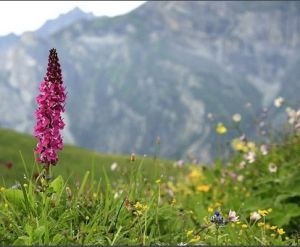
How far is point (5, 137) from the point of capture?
109ft

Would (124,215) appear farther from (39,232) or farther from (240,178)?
(240,178)

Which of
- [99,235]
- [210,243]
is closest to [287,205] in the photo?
[210,243]

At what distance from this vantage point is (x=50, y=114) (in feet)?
14.1

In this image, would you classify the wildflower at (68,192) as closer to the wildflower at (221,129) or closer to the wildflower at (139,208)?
the wildflower at (139,208)

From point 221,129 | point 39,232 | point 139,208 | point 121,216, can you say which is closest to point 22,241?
point 39,232

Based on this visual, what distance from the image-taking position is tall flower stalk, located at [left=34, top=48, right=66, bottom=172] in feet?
14.0

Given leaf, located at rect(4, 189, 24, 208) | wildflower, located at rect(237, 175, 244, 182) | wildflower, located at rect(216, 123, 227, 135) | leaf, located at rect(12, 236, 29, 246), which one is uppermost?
wildflower, located at rect(216, 123, 227, 135)

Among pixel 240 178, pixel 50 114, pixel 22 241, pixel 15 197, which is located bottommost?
pixel 240 178

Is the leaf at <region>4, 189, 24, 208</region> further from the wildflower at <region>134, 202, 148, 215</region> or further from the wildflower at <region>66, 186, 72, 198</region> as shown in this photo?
the wildflower at <region>134, 202, 148, 215</region>

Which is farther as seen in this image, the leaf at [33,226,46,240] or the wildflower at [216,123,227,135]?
the wildflower at [216,123,227,135]

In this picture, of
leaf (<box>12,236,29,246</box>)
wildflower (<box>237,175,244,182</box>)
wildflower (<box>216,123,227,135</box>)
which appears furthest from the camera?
wildflower (<box>237,175,244,182</box>)

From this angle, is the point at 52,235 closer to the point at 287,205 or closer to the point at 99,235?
the point at 99,235

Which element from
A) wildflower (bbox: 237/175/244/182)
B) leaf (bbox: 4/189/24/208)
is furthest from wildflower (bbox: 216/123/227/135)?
leaf (bbox: 4/189/24/208)

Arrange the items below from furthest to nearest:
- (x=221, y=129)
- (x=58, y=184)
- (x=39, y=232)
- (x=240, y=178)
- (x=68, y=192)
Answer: (x=240, y=178) → (x=221, y=129) → (x=68, y=192) → (x=58, y=184) → (x=39, y=232)
